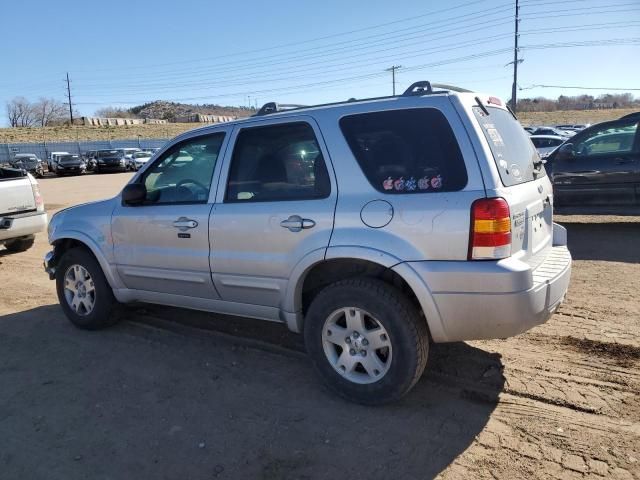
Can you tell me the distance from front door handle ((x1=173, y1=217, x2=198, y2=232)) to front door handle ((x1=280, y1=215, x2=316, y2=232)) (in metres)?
0.85

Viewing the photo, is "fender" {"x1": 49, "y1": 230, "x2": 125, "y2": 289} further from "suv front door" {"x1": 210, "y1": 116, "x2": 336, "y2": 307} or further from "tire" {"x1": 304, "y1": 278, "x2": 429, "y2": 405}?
"tire" {"x1": 304, "y1": 278, "x2": 429, "y2": 405}

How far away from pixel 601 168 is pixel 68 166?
109 ft

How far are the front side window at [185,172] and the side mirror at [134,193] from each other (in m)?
0.08

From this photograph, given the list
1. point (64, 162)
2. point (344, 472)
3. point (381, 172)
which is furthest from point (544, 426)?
point (64, 162)

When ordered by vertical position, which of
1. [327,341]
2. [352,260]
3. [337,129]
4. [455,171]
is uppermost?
[337,129]

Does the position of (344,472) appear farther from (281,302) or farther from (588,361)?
(588,361)

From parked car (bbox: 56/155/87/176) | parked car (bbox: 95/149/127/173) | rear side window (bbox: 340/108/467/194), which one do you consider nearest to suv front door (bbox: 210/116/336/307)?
rear side window (bbox: 340/108/467/194)

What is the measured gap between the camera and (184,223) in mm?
4027

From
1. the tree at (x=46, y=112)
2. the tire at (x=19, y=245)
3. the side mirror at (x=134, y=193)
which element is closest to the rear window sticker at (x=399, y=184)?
the side mirror at (x=134, y=193)

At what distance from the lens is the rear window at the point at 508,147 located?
3074 mm

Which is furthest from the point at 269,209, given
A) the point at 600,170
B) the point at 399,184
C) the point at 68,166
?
the point at 68,166

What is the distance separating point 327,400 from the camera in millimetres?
3436

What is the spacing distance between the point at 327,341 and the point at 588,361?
196 cm

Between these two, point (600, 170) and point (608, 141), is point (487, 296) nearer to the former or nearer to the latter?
point (600, 170)
